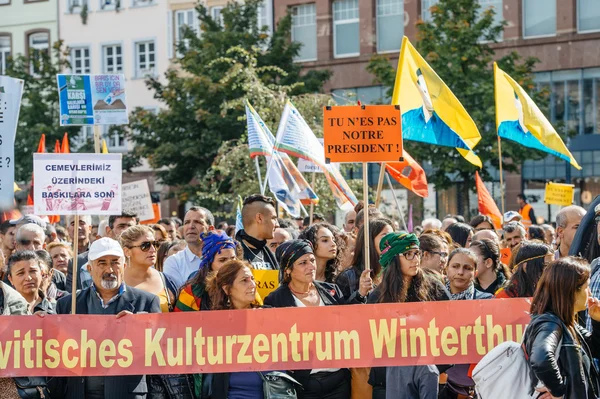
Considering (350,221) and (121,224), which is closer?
(121,224)

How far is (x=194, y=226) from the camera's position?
440 inches

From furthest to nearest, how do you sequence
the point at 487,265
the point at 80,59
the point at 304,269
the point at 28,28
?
the point at 28,28 → the point at 80,59 → the point at 487,265 → the point at 304,269

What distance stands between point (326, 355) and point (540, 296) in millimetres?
1895

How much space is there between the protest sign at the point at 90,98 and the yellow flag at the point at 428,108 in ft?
10.1

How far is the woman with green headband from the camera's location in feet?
26.1

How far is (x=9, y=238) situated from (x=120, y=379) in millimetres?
4911

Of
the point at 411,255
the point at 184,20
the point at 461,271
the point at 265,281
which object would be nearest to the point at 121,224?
the point at 265,281

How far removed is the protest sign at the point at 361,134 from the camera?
949 cm

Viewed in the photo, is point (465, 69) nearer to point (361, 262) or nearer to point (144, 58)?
point (144, 58)

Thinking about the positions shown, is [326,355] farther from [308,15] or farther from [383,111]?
[308,15]

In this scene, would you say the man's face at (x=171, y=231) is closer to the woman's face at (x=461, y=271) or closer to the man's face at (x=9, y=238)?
the man's face at (x=9, y=238)

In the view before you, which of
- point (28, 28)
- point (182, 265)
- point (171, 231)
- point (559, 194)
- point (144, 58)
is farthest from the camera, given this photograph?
point (28, 28)

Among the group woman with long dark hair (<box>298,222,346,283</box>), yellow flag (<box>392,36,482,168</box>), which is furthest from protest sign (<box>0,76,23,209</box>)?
yellow flag (<box>392,36,482,168</box>)

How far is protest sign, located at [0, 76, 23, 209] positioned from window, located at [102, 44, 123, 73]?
3567 centimetres
